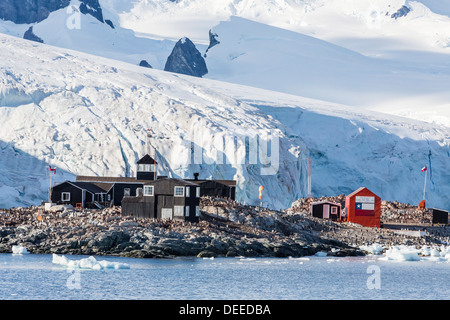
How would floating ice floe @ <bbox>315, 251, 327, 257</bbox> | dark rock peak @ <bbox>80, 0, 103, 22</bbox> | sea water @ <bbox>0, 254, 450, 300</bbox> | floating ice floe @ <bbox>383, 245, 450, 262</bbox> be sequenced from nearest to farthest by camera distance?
sea water @ <bbox>0, 254, 450, 300</bbox> → floating ice floe @ <bbox>383, 245, 450, 262</bbox> → floating ice floe @ <bbox>315, 251, 327, 257</bbox> → dark rock peak @ <bbox>80, 0, 103, 22</bbox>

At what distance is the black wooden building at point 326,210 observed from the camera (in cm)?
6906

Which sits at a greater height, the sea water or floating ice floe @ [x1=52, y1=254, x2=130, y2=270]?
floating ice floe @ [x1=52, y1=254, x2=130, y2=270]

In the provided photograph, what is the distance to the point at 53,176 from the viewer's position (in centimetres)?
6875

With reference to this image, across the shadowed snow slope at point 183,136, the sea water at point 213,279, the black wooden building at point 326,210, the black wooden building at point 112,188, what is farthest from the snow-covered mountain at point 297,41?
the sea water at point 213,279

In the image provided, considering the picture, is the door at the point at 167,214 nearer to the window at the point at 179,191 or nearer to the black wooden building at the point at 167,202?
the black wooden building at the point at 167,202

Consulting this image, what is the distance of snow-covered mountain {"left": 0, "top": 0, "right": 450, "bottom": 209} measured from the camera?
72312 millimetres

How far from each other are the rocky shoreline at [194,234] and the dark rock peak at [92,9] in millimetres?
92792

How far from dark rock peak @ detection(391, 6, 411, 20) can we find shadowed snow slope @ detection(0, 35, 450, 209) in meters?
86.5

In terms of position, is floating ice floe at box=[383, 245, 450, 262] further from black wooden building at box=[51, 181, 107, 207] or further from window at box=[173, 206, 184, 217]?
black wooden building at box=[51, 181, 107, 207]

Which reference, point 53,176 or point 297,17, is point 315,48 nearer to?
point 297,17

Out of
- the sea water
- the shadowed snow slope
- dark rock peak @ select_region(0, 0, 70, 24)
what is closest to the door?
the sea water

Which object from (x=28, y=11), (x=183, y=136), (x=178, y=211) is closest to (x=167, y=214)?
(x=178, y=211)

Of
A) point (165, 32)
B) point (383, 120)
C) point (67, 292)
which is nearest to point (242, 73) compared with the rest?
point (165, 32)
